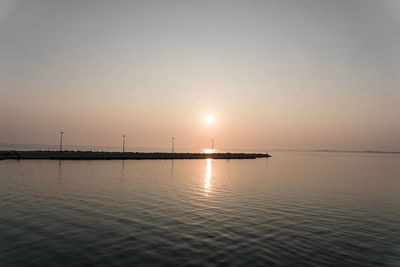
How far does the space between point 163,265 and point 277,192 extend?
2982 centimetres

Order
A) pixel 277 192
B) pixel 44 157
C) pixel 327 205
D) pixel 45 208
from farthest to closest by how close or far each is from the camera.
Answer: pixel 44 157, pixel 277 192, pixel 327 205, pixel 45 208

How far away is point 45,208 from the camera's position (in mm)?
24156

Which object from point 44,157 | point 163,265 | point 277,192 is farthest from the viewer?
point 44,157

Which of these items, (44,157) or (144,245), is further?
(44,157)

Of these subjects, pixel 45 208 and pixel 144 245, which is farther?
pixel 45 208

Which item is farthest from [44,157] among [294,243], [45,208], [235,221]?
[294,243]

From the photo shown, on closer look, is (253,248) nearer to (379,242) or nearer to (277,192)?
(379,242)

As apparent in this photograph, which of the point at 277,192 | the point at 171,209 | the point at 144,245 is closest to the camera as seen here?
the point at 144,245

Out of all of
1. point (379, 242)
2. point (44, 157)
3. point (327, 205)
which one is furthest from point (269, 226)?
point (44, 157)

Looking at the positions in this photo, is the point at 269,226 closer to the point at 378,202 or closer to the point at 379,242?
the point at 379,242

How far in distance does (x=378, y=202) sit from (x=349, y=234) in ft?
65.2

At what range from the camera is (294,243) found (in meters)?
17.1

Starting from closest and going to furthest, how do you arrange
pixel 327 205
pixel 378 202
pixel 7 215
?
pixel 7 215 → pixel 327 205 → pixel 378 202

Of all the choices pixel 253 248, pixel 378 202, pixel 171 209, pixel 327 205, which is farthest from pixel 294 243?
pixel 378 202
